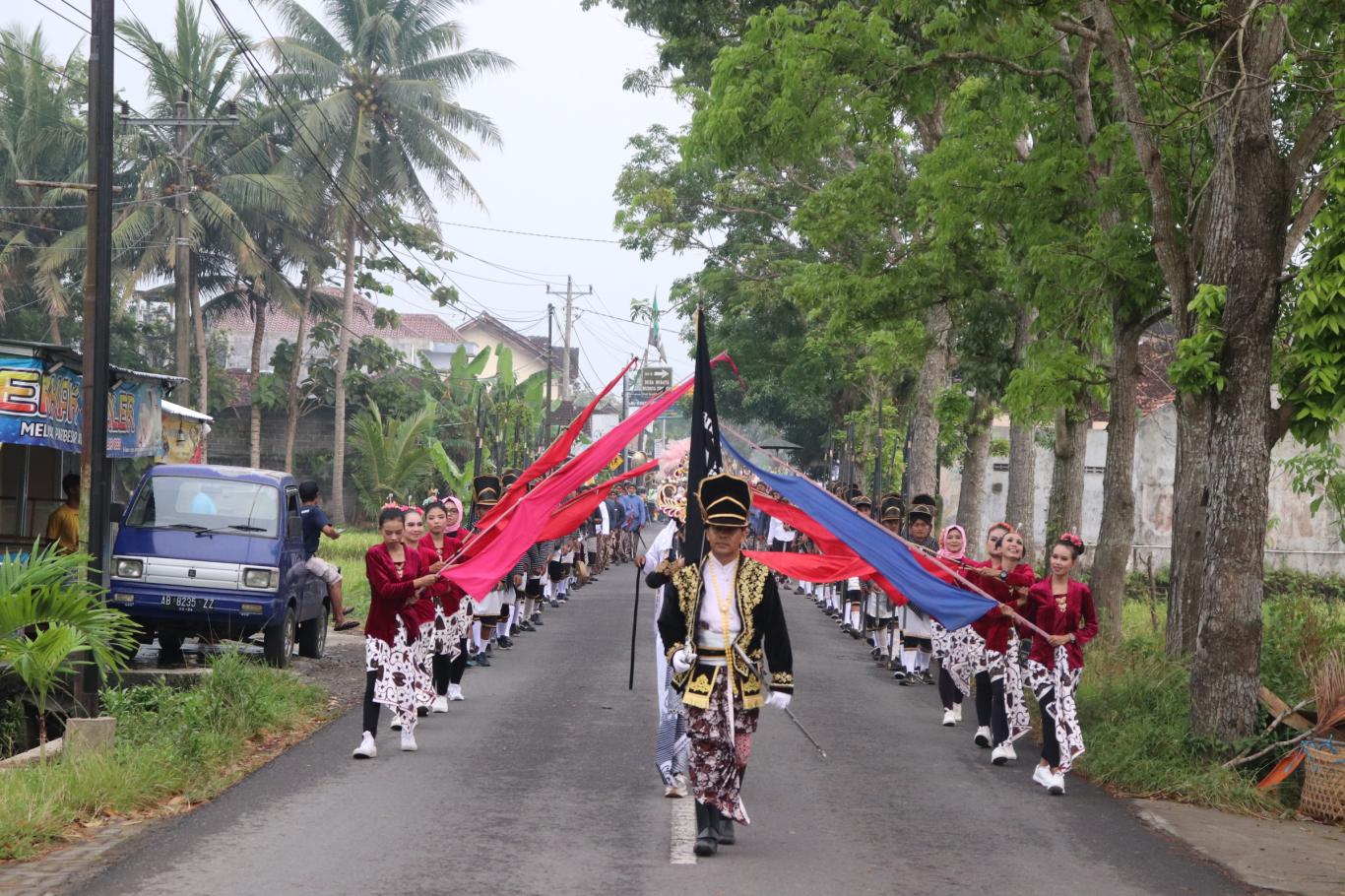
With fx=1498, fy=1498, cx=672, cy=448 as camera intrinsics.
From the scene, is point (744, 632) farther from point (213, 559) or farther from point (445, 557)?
point (213, 559)

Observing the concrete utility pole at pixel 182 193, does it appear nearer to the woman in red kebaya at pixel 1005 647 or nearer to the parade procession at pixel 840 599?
the parade procession at pixel 840 599

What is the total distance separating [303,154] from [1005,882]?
36.4m

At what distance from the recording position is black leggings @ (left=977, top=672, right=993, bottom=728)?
12.1m

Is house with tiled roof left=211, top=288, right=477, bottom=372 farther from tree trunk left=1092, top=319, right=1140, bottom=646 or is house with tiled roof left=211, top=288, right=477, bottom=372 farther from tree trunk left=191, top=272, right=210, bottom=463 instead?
tree trunk left=1092, top=319, right=1140, bottom=646

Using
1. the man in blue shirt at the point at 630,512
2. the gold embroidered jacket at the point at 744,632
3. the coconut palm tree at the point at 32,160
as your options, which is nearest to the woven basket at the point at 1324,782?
the gold embroidered jacket at the point at 744,632

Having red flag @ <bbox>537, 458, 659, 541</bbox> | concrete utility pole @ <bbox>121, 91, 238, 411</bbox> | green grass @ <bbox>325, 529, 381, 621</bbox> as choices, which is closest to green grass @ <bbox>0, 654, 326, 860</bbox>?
red flag @ <bbox>537, 458, 659, 541</bbox>

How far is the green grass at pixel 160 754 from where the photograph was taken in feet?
26.7

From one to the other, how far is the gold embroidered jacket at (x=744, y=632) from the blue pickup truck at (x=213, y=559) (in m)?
7.44

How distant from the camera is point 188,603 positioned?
47.5ft

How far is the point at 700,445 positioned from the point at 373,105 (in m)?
34.3

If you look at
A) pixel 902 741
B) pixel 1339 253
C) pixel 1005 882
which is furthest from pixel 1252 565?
pixel 1005 882

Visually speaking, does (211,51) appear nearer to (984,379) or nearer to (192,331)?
(192,331)

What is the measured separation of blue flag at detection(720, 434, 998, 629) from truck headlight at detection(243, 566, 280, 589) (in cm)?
611

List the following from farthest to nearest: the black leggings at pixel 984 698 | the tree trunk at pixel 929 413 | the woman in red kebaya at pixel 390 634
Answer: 1. the tree trunk at pixel 929 413
2. the black leggings at pixel 984 698
3. the woman in red kebaya at pixel 390 634
